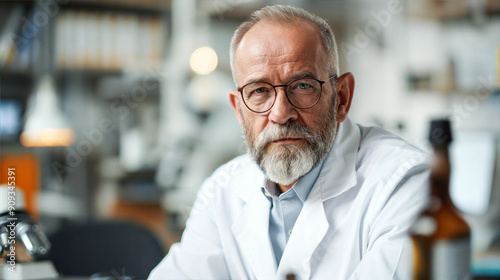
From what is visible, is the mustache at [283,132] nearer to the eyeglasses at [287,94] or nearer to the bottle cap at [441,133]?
the eyeglasses at [287,94]

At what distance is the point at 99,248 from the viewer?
2.09 metres

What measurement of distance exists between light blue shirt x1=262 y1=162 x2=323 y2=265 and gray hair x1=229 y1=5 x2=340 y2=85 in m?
0.25

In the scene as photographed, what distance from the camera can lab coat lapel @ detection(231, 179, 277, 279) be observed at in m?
1.18

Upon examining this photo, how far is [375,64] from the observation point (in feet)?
9.50

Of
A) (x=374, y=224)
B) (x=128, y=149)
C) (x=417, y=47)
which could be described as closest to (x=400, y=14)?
(x=417, y=47)

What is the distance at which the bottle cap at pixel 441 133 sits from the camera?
0.54 m

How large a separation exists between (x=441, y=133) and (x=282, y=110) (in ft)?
1.75

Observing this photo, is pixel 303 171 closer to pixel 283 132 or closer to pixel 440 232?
pixel 283 132

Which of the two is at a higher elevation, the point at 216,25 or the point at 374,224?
the point at 216,25

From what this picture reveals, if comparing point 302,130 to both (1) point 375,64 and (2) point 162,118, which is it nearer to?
(1) point 375,64

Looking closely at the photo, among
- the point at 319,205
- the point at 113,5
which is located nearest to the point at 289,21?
the point at 319,205

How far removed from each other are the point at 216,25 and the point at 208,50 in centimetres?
16

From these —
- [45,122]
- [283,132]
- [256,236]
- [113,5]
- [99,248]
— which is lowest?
[99,248]

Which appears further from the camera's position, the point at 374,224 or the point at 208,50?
the point at 208,50
